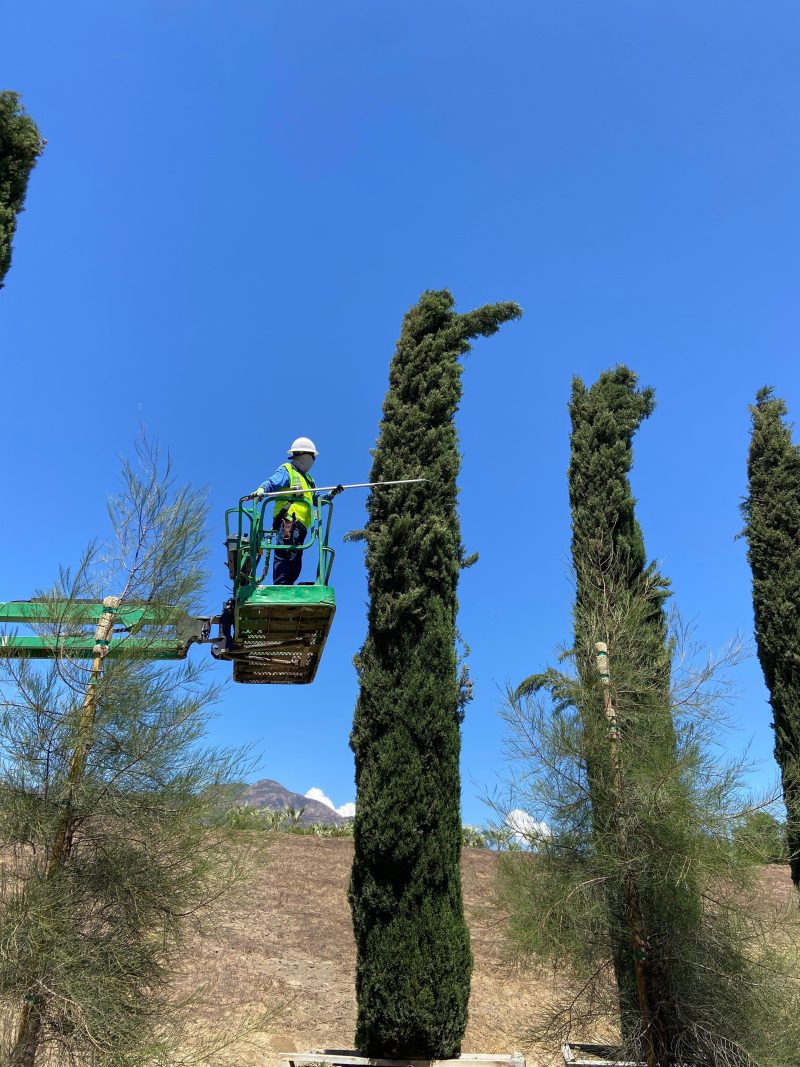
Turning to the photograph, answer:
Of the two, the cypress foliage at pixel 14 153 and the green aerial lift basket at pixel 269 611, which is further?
the cypress foliage at pixel 14 153

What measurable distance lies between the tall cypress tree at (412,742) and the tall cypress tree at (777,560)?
6002 millimetres

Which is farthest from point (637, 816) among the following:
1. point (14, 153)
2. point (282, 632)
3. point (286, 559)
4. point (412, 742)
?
point (14, 153)

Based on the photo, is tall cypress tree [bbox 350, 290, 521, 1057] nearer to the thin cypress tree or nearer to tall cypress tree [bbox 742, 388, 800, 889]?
the thin cypress tree

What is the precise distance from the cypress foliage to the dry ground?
8.44 metres

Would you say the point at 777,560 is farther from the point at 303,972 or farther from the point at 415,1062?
the point at 303,972

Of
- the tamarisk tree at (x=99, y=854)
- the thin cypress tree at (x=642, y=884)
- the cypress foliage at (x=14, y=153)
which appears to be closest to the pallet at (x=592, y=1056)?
the thin cypress tree at (x=642, y=884)

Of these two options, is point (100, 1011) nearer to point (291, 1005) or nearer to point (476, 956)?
point (291, 1005)

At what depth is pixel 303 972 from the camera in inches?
473

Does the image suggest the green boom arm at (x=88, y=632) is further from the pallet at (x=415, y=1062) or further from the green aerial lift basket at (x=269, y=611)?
the pallet at (x=415, y=1062)

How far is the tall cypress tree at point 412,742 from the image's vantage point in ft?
27.2

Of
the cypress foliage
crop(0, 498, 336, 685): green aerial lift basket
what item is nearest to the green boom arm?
crop(0, 498, 336, 685): green aerial lift basket

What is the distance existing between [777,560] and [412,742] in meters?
7.86

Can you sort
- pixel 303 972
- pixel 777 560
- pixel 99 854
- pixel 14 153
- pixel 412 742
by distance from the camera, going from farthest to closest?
pixel 777 560
pixel 303 972
pixel 14 153
pixel 412 742
pixel 99 854

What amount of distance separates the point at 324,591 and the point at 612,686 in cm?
308
